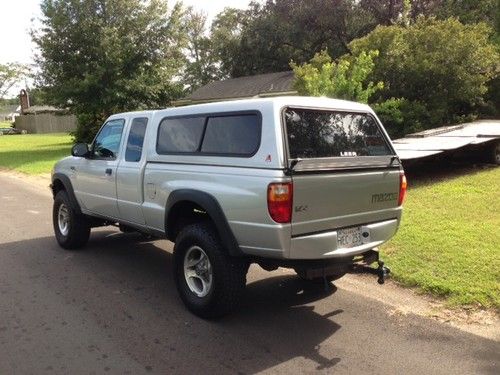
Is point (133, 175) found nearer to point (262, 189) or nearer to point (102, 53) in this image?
point (262, 189)

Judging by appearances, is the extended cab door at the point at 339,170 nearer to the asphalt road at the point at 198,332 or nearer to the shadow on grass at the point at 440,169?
the asphalt road at the point at 198,332

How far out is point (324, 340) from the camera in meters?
3.96

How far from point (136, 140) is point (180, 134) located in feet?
2.75

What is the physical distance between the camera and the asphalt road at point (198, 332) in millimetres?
3562

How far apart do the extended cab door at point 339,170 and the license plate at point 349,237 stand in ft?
0.20

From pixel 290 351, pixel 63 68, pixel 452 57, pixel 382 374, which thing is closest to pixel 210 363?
pixel 290 351

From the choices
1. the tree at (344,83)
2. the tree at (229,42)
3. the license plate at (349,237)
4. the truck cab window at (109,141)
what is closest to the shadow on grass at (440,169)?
the tree at (344,83)

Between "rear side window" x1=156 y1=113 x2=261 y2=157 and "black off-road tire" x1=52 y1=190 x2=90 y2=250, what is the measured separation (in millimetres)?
2204

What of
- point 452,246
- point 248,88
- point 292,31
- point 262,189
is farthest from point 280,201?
point 292,31

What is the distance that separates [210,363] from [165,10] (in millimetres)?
24365

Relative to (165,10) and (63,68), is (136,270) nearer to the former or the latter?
(63,68)

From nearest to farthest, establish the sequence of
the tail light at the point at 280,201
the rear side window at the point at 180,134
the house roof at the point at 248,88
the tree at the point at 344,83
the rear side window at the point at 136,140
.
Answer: the tail light at the point at 280,201 < the rear side window at the point at 180,134 < the rear side window at the point at 136,140 < the tree at the point at 344,83 < the house roof at the point at 248,88

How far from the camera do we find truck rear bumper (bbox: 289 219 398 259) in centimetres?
379

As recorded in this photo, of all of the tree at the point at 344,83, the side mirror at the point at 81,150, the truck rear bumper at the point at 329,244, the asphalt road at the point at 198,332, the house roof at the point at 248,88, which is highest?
the house roof at the point at 248,88
